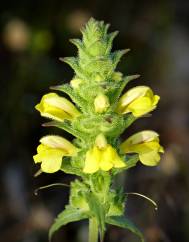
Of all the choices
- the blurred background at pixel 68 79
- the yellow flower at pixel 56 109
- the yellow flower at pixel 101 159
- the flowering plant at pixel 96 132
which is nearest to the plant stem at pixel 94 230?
the flowering plant at pixel 96 132

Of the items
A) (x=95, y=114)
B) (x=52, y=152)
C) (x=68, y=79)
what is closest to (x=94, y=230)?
(x=52, y=152)

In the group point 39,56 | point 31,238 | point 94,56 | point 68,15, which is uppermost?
point 68,15

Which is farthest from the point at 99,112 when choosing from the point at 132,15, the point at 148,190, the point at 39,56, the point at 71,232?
the point at 132,15

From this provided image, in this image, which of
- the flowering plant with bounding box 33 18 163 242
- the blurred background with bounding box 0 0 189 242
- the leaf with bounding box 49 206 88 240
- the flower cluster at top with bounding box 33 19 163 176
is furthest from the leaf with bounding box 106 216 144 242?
the blurred background with bounding box 0 0 189 242

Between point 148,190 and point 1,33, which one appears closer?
point 148,190

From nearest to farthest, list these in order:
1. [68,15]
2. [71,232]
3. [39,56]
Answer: [71,232], [39,56], [68,15]

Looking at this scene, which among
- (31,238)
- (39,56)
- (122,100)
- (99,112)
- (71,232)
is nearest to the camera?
(99,112)

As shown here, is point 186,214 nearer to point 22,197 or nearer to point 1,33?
point 22,197
